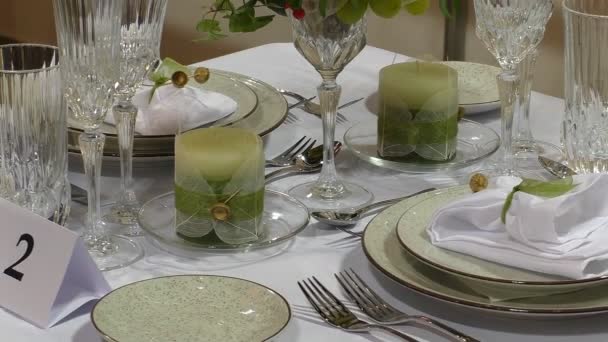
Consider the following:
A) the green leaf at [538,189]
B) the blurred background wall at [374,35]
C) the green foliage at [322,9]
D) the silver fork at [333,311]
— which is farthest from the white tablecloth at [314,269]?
the blurred background wall at [374,35]

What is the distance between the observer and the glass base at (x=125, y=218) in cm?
114

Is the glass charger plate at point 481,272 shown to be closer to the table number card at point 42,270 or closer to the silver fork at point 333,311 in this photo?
the silver fork at point 333,311

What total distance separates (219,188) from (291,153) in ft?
1.06

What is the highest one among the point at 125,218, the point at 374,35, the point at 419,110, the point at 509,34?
the point at 509,34

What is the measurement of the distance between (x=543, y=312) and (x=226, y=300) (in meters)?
0.28

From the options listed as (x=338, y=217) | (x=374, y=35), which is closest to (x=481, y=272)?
(x=338, y=217)

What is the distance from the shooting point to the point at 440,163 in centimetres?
131

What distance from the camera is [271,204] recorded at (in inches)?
46.7

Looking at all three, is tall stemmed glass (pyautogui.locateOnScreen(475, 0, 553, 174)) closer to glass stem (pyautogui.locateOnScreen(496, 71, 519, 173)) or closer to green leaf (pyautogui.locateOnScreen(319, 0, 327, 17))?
glass stem (pyautogui.locateOnScreen(496, 71, 519, 173))

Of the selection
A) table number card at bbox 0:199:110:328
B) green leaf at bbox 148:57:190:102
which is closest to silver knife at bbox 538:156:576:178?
green leaf at bbox 148:57:190:102

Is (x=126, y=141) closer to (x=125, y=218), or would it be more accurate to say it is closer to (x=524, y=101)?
(x=125, y=218)

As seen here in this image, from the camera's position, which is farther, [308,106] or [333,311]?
[308,106]

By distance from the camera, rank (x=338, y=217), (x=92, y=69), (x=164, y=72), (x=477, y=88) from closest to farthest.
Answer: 1. (x=92, y=69)
2. (x=338, y=217)
3. (x=164, y=72)
4. (x=477, y=88)

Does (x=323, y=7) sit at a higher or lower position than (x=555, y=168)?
higher
